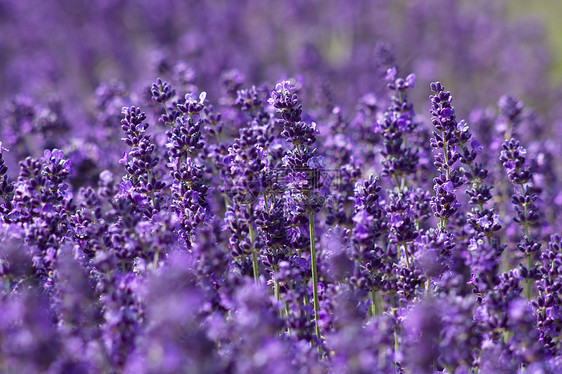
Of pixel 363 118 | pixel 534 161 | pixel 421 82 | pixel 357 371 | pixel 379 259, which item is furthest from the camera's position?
pixel 421 82

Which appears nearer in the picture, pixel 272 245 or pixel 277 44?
pixel 272 245

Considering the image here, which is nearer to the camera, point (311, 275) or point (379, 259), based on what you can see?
point (379, 259)

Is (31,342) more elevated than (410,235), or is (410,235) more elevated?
(410,235)

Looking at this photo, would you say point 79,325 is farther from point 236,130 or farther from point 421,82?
point 421,82

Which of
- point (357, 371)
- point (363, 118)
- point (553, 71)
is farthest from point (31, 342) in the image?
point (553, 71)

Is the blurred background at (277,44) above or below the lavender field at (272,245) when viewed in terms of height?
above

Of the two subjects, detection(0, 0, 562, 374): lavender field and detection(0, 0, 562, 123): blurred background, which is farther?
detection(0, 0, 562, 123): blurred background

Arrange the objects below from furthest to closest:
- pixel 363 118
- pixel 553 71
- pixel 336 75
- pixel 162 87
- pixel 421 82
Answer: pixel 553 71, pixel 421 82, pixel 336 75, pixel 363 118, pixel 162 87

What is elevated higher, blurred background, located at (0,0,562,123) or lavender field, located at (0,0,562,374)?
blurred background, located at (0,0,562,123)

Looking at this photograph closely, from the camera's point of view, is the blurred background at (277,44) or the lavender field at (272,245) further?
the blurred background at (277,44)

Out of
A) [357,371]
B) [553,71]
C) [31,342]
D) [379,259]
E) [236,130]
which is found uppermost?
[553,71]

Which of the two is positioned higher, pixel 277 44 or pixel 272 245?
pixel 277 44
